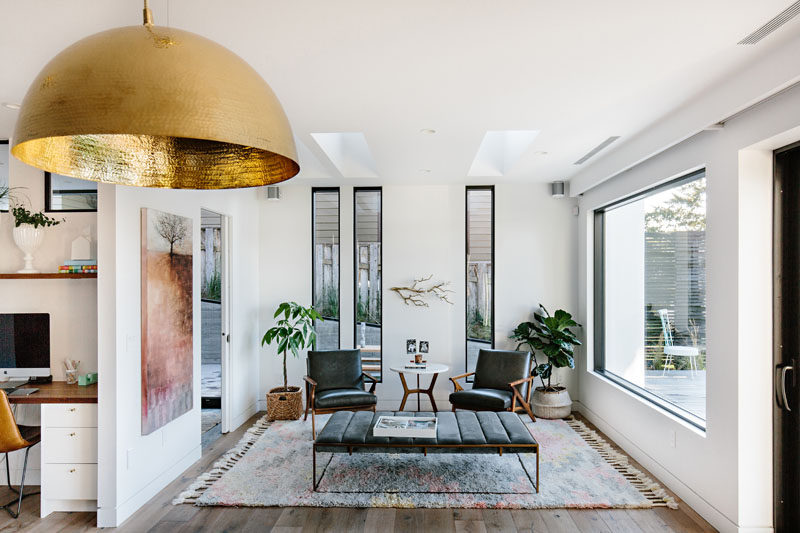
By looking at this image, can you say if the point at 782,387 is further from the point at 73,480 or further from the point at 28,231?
the point at 28,231

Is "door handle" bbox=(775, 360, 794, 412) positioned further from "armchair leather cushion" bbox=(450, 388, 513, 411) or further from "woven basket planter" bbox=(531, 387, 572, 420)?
"woven basket planter" bbox=(531, 387, 572, 420)

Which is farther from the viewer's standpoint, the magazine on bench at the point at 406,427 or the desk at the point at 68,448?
the magazine on bench at the point at 406,427

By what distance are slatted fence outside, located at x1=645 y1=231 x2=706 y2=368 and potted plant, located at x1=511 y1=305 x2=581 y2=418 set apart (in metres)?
1.18

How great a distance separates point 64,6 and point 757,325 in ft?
12.8

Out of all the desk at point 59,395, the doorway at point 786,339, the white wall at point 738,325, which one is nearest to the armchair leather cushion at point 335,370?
the desk at point 59,395

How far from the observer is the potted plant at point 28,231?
3.55 m

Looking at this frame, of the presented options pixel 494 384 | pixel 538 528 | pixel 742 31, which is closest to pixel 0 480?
pixel 538 528

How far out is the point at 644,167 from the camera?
4238 mm

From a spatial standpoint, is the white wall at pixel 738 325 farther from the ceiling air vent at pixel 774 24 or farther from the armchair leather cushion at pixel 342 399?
the armchair leather cushion at pixel 342 399

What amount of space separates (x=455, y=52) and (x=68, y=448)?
3489mm

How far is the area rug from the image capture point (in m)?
3.52

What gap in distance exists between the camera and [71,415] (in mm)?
3338

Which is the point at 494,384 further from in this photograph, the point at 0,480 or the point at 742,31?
the point at 0,480

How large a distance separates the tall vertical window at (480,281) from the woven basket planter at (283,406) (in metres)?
2.10
